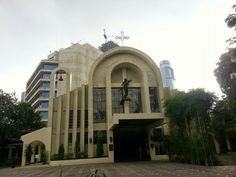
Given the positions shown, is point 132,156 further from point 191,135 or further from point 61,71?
point 61,71

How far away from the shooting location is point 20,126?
2722 cm

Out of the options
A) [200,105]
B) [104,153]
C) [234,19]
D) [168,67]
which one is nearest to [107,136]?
[104,153]

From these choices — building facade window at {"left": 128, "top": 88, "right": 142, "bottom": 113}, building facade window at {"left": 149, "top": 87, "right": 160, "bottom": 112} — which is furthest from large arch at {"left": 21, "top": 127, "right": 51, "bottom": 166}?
building facade window at {"left": 149, "top": 87, "right": 160, "bottom": 112}

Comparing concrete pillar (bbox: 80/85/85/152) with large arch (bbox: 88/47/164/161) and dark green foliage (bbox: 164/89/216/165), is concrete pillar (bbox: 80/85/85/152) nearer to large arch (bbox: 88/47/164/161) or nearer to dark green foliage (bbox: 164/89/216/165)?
large arch (bbox: 88/47/164/161)

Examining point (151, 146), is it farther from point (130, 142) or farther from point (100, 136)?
point (100, 136)

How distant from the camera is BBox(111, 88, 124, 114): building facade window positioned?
2369 centimetres

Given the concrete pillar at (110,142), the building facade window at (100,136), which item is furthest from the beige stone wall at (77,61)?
the concrete pillar at (110,142)

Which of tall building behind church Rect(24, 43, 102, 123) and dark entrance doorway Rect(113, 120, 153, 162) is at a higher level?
tall building behind church Rect(24, 43, 102, 123)

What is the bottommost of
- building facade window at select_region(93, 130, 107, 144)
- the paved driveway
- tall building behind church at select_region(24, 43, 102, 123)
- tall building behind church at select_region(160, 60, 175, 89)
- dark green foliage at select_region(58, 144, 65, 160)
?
the paved driveway

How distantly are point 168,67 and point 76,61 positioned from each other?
131 m

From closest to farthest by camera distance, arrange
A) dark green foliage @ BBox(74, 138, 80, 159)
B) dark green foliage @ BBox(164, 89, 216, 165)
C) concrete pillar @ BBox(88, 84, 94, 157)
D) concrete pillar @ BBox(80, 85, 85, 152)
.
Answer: dark green foliage @ BBox(164, 89, 216, 165) < dark green foliage @ BBox(74, 138, 80, 159) < concrete pillar @ BBox(88, 84, 94, 157) < concrete pillar @ BBox(80, 85, 85, 152)

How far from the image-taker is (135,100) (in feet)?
80.9

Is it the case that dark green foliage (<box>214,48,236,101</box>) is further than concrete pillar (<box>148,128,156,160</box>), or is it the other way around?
concrete pillar (<box>148,128,156,160</box>)

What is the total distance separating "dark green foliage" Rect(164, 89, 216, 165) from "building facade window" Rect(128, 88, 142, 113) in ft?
23.7
